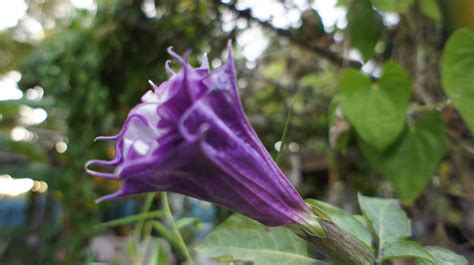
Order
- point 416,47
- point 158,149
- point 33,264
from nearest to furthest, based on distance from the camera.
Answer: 1. point 158,149
2. point 416,47
3. point 33,264

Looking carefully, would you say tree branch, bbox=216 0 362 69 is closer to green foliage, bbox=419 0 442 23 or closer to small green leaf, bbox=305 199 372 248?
green foliage, bbox=419 0 442 23

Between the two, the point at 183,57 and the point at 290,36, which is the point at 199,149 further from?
the point at 290,36

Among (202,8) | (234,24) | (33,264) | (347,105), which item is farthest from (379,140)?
(33,264)

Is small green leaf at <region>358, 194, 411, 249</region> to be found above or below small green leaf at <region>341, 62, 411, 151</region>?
above

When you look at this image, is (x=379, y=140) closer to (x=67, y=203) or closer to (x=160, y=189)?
(x=160, y=189)

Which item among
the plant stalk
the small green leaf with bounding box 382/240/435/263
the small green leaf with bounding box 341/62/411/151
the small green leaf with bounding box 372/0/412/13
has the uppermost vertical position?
the plant stalk

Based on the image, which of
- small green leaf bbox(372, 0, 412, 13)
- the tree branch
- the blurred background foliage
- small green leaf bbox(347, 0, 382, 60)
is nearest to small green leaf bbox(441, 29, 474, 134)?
the blurred background foliage
